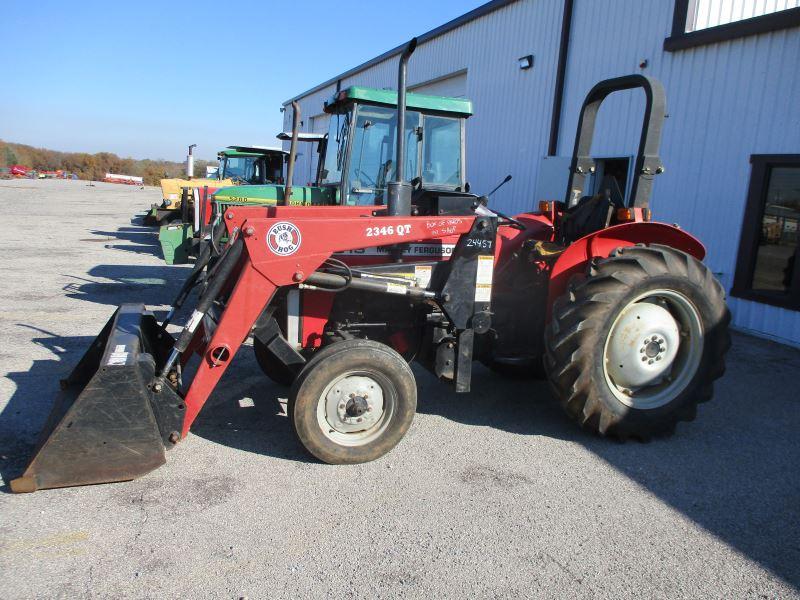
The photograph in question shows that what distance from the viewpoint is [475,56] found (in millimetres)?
13547

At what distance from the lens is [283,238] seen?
135 inches

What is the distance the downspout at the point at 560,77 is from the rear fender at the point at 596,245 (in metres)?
6.99

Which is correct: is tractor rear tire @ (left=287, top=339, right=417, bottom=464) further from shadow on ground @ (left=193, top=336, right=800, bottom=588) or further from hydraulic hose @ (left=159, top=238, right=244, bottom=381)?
hydraulic hose @ (left=159, top=238, right=244, bottom=381)

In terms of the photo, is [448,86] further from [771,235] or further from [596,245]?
[596,245]

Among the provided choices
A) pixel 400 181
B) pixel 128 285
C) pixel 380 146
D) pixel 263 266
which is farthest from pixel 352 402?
pixel 128 285

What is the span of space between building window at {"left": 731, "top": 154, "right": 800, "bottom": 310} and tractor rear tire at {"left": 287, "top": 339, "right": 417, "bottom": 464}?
5.46 metres

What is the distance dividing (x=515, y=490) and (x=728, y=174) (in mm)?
6041

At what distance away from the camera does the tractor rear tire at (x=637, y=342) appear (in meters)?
3.75

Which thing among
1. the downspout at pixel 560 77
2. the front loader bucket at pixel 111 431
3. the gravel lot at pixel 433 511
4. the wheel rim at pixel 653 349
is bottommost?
the gravel lot at pixel 433 511

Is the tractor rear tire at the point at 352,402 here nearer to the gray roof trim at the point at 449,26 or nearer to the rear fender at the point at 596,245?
the rear fender at the point at 596,245

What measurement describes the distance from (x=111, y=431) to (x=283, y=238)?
132 cm

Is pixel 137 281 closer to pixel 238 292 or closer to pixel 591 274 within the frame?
pixel 238 292

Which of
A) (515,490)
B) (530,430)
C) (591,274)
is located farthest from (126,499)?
(591,274)

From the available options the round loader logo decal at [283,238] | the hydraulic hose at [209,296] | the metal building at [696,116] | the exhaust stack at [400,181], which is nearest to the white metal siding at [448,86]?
the metal building at [696,116]
